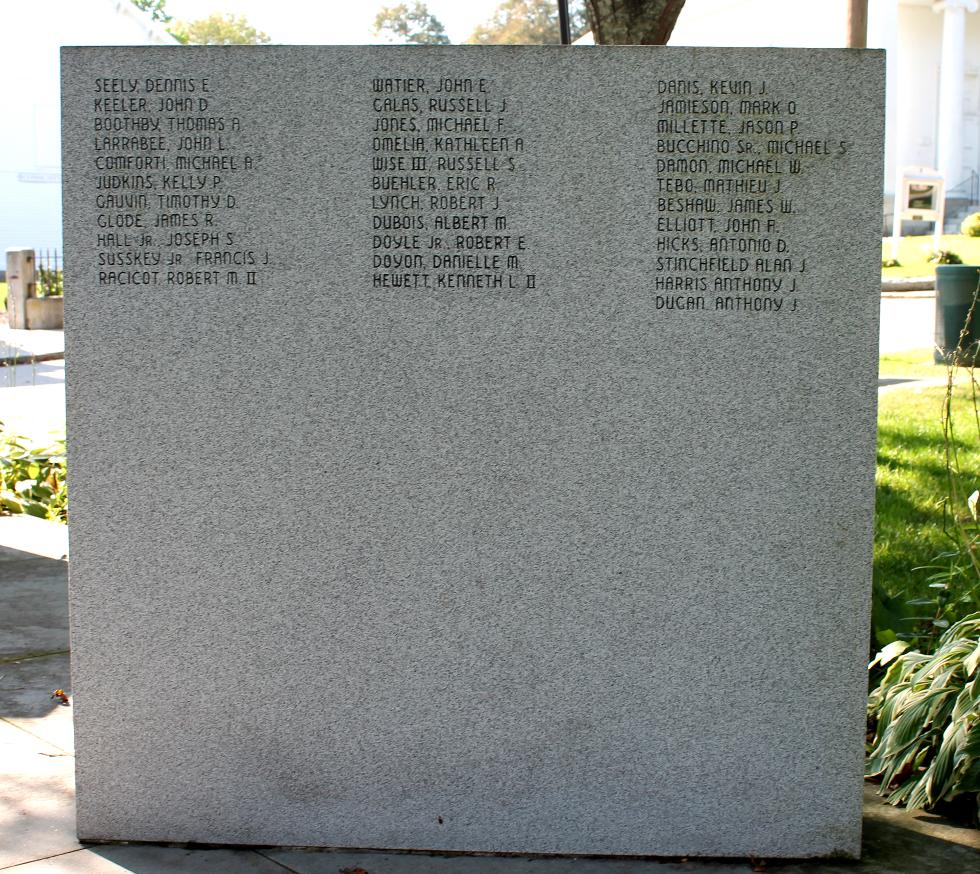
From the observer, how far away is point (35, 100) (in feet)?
120

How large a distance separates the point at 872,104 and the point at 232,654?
97.0 inches

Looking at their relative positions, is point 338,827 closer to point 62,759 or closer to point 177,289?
point 62,759

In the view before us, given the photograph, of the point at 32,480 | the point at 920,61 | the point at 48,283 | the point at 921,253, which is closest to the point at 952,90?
the point at 920,61

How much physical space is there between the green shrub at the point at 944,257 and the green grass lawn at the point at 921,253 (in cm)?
13

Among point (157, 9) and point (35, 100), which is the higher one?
point (157, 9)

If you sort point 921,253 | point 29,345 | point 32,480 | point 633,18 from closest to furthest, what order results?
1. point 633,18
2. point 32,480
3. point 29,345
4. point 921,253

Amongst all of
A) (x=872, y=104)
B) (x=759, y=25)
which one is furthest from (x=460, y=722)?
(x=759, y=25)

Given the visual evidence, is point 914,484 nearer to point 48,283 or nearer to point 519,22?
point 48,283

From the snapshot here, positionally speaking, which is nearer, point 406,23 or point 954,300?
point 954,300

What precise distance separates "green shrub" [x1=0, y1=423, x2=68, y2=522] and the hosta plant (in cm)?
637

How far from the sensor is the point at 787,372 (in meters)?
3.54

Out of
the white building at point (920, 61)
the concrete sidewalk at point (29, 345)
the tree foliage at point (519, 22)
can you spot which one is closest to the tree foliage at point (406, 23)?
the tree foliage at point (519, 22)

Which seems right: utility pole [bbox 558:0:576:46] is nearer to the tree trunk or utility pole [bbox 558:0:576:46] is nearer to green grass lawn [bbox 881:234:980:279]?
the tree trunk

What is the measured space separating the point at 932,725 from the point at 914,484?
Answer: 3897 millimetres
